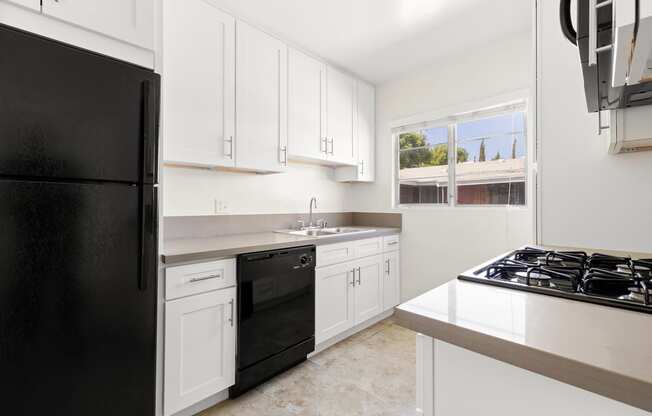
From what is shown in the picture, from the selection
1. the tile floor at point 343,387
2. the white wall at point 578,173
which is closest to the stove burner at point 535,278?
the white wall at point 578,173

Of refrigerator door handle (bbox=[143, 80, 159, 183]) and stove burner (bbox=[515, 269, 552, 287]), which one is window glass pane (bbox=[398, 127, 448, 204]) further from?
refrigerator door handle (bbox=[143, 80, 159, 183])

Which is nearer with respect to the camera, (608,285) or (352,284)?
(608,285)

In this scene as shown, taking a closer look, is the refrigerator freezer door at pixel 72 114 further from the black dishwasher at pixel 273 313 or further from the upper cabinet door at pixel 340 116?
the upper cabinet door at pixel 340 116

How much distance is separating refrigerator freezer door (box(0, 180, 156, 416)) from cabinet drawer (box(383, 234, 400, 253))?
82.9 inches

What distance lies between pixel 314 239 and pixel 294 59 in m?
1.50

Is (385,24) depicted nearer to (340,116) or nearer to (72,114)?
(340,116)

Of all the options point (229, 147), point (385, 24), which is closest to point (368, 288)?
point (229, 147)

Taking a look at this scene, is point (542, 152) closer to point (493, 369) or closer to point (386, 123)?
point (493, 369)

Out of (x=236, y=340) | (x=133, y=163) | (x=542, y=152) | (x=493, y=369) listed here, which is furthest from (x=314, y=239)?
(x=493, y=369)

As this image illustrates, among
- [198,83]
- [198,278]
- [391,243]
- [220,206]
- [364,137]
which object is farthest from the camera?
[364,137]

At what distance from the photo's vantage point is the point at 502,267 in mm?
999

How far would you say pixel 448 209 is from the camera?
9.42 ft

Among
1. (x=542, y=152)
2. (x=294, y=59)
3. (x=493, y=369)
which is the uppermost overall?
(x=294, y=59)

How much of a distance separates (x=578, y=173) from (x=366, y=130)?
6.81ft
